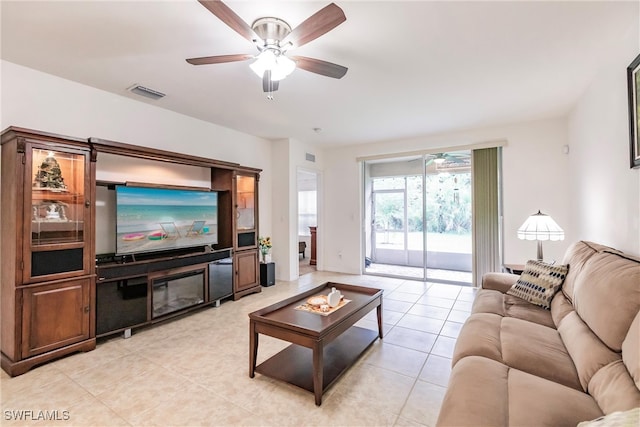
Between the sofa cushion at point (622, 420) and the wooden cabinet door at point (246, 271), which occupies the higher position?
the sofa cushion at point (622, 420)

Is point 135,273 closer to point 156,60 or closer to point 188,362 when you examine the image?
point 188,362

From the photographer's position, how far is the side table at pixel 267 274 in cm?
489

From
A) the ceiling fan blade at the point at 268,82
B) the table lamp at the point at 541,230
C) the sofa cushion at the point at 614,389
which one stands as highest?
the ceiling fan blade at the point at 268,82

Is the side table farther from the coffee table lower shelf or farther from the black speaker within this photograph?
the black speaker

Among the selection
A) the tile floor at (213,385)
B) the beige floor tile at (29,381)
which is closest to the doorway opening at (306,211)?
the tile floor at (213,385)

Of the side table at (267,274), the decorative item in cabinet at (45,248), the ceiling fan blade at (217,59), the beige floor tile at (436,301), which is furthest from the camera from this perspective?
the side table at (267,274)

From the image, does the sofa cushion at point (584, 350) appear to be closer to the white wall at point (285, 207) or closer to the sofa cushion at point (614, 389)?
the sofa cushion at point (614, 389)

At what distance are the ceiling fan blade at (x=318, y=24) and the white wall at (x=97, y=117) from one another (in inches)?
99.5

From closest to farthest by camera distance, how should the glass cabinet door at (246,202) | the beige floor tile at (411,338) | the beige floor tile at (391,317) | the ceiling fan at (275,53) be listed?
the ceiling fan at (275,53)
the beige floor tile at (411,338)
the beige floor tile at (391,317)
the glass cabinet door at (246,202)

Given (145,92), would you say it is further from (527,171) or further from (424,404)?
(527,171)

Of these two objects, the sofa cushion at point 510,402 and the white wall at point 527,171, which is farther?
the white wall at point 527,171

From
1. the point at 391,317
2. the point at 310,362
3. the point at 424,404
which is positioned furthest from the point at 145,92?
the point at 424,404

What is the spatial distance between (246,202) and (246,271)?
3.52ft

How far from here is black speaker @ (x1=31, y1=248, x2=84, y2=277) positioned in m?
2.38
